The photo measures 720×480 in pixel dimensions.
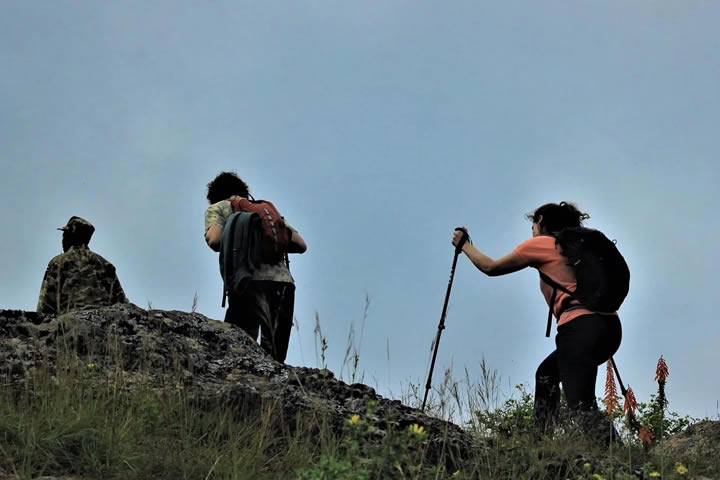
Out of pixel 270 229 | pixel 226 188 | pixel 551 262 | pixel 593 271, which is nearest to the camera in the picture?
pixel 593 271

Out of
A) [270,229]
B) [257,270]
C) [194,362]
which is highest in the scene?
[270,229]

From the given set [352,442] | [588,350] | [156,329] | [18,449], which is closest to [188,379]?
[156,329]

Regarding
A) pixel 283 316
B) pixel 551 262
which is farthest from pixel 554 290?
pixel 283 316

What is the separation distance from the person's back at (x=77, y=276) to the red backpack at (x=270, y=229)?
1914 millimetres

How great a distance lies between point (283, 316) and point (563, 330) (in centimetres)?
258

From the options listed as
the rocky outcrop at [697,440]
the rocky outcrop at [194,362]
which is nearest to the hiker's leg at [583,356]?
the rocky outcrop at [697,440]

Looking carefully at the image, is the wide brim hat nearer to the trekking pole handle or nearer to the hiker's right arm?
the hiker's right arm

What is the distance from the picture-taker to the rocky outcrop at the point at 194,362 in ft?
19.5

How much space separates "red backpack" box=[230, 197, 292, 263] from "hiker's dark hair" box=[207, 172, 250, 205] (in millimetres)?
242

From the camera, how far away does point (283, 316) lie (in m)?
8.39

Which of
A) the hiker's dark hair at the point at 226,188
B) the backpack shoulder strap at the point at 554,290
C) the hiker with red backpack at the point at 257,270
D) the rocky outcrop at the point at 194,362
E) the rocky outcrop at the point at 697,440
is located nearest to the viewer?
the rocky outcrop at the point at 194,362

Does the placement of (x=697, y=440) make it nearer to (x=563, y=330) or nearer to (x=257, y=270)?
(x=563, y=330)

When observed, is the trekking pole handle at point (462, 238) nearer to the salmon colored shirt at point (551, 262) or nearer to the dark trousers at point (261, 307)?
the salmon colored shirt at point (551, 262)

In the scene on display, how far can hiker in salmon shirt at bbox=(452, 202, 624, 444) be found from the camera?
6.79 meters
